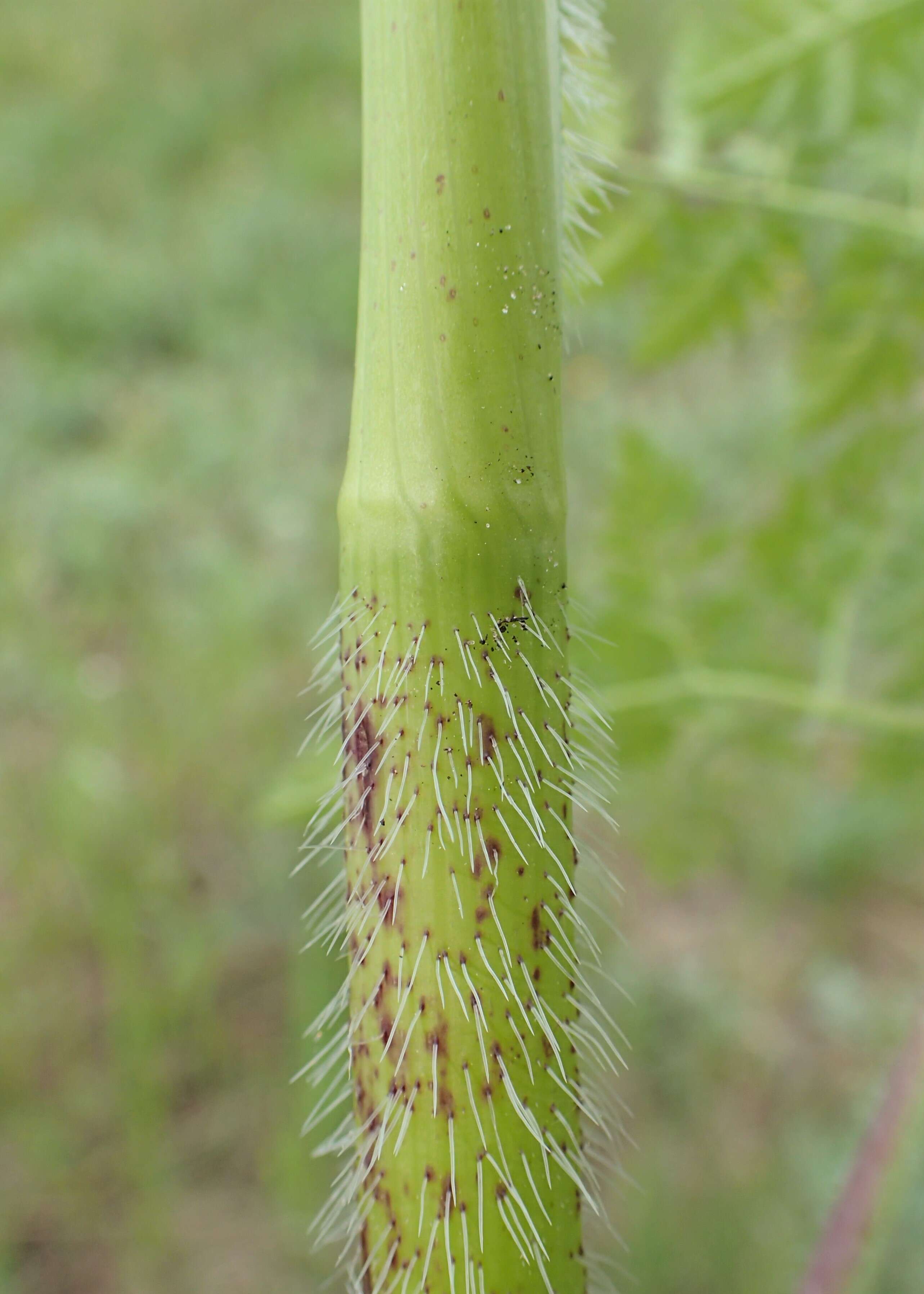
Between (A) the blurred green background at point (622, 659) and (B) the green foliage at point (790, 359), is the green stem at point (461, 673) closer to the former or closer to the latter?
(A) the blurred green background at point (622, 659)

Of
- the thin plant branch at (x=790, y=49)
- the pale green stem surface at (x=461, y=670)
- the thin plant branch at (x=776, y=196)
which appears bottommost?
the pale green stem surface at (x=461, y=670)

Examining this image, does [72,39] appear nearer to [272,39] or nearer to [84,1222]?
[272,39]

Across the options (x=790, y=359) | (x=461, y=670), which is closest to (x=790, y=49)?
(x=790, y=359)

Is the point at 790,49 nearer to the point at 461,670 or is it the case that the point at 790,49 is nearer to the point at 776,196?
the point at 776,196

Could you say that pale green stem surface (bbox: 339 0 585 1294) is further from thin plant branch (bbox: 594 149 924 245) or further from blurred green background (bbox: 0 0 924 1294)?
thin plant branch (bbox: 594 149 924 245)

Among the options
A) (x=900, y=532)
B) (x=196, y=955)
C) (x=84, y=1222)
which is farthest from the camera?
(x=196, y=955)

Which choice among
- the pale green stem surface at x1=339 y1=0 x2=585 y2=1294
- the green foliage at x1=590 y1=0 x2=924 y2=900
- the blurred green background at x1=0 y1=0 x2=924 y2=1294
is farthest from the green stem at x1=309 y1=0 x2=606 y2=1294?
the green foliage at x1=590 y1=0 x2=924 y2=900

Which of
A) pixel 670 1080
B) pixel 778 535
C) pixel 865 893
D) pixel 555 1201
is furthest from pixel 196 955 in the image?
pixel 555 1201

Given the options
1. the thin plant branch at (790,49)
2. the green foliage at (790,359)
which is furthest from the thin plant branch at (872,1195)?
the thin plant branch at (790,49)
